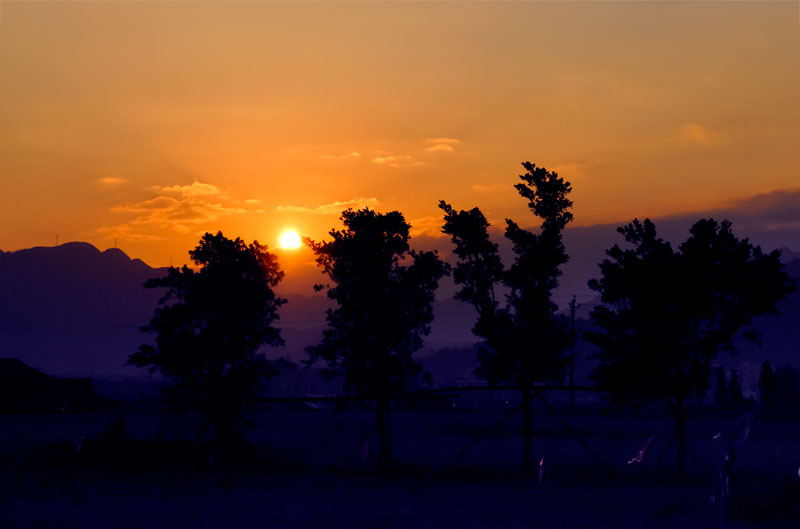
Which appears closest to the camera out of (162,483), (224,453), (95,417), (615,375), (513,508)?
(513,508)

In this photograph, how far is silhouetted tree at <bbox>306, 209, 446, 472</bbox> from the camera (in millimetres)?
39469

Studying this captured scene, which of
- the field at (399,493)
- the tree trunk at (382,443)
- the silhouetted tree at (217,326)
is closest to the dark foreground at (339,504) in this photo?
the field at (399,493)

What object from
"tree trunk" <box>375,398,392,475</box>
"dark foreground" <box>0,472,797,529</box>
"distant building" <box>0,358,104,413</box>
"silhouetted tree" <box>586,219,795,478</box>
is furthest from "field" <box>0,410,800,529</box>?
"distant building" <box>0,358,104,413</box>

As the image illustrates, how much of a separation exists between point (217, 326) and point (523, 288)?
48.5ft

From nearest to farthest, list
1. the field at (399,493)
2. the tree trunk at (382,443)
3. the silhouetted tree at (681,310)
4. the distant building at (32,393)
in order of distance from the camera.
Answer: the field at (399,493)
the silhouetted tree at (681,310)
the tree trunk at (382,443)
the distant building at (32,393)

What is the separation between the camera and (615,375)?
36344 millimetres

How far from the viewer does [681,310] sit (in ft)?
119

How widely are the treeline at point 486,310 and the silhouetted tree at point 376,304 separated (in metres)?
0.06

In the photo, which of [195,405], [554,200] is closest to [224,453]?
[195,405]

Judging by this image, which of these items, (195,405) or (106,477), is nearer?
(106,477)

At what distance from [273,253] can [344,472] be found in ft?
38.9

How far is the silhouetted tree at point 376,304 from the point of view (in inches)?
1554

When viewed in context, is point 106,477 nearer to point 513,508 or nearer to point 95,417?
point 513,508

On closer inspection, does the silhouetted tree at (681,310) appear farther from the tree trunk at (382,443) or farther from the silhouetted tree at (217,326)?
the silhouetted tree at (217,326)
